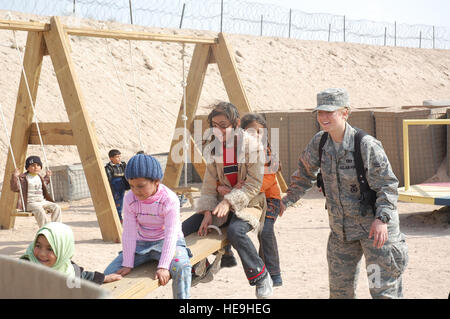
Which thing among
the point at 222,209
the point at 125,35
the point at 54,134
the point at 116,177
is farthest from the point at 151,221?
the point at 116,177

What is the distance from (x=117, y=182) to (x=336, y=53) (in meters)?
31.0

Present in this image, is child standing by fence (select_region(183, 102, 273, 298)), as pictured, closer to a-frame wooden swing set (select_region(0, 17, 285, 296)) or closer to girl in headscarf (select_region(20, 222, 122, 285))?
girl in headscarf (select_region(20, 222, 122, 285))

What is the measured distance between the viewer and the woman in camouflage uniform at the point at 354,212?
11.0 ft

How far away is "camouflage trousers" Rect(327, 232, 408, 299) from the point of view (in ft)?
11.1

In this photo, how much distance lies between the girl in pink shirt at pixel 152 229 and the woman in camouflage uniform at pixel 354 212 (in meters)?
0.94

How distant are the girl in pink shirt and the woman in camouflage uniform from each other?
94cm

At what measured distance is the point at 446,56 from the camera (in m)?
42.5

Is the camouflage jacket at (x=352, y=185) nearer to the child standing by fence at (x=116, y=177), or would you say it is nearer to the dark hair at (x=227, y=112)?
the dark hair at (x=227, y=112)

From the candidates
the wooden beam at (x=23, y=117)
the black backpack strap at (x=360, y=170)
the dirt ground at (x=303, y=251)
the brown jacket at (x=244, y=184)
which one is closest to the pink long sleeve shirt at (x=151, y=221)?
the brown jacket at (x=244, y=184)
